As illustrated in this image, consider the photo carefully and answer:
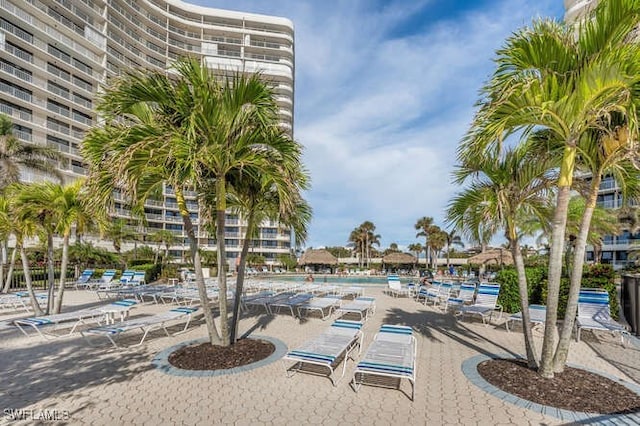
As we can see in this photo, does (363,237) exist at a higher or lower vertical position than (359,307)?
higher

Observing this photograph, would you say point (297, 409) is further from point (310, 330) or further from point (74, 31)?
point (74, 31)

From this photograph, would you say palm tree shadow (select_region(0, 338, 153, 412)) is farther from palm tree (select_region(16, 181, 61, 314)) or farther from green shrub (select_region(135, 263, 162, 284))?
green shrub (select_region(135, 263, 162, 284))

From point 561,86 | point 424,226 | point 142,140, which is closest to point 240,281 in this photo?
point 142,140

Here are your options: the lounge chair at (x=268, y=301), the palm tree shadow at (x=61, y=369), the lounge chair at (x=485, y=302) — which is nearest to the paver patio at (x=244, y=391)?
the palm tree shadow at (x=61, y=369)

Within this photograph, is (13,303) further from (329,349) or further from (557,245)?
(557,245)

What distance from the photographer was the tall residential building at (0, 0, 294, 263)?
124 feet

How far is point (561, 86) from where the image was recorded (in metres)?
4.32

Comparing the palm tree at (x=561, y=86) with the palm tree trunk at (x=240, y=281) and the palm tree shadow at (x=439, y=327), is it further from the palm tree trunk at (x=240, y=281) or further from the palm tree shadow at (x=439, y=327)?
the palm tree trunk at (x=240, y=281)

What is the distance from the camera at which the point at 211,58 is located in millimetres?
55969

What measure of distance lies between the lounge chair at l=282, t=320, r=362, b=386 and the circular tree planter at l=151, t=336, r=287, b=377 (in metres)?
0.66

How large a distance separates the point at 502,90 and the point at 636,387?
187 inches

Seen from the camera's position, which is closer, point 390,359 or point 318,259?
point 390,359

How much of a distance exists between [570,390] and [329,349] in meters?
3.42

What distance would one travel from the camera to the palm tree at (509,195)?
5461 mm
